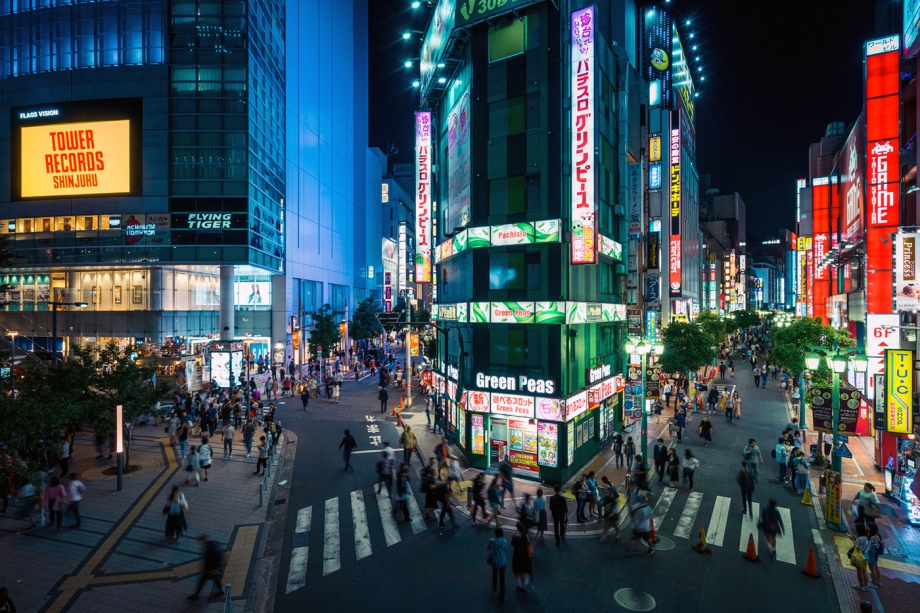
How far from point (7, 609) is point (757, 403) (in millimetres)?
40658

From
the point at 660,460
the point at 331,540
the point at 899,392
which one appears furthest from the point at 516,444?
the point at 899,392

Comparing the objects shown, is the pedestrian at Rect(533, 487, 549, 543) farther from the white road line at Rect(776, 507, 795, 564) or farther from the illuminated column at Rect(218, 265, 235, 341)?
the illuminated column at Rect(218, 265, 235, 341)

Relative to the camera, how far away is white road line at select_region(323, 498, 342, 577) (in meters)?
13.2

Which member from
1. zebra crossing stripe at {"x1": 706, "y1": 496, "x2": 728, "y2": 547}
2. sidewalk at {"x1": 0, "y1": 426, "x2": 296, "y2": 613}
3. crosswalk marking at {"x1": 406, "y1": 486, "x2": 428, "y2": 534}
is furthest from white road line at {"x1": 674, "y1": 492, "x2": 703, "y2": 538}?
sidewalk at {"x1": 0, "y1": 426, "x2": 296, "y2": 613}

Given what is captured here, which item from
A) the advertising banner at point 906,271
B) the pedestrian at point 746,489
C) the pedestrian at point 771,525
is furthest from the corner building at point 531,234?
the advertising banner at point 906,271

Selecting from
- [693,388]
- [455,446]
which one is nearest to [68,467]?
[455,446]

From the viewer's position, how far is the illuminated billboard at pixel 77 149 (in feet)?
149

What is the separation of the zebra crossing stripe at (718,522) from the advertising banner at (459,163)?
48.9 ft

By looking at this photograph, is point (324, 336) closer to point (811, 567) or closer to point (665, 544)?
point (665, 544)

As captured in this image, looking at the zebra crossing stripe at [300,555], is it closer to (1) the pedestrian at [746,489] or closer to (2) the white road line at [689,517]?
(2) the white road line at [689,517]

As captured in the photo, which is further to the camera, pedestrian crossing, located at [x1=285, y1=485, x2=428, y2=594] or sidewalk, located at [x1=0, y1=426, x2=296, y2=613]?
pedestrian crossing, located at [x1=285, y1=485, x2=428, y2=594]

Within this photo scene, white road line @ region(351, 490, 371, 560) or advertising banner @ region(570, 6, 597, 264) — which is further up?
advertising banner @ region(570, 6, 597, 264)

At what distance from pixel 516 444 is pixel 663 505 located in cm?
618

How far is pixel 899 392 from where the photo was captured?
55.1ft
